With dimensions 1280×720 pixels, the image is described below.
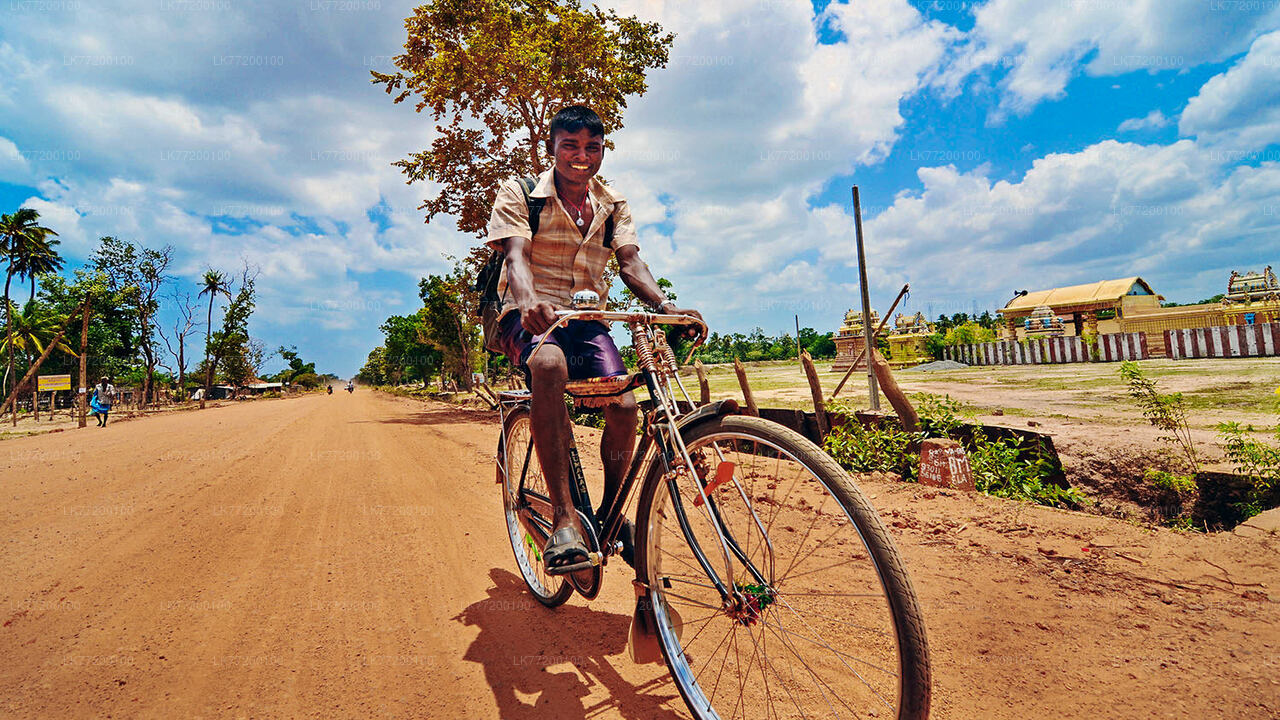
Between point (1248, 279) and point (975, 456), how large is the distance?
36.5 metres

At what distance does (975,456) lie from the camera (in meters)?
5.87

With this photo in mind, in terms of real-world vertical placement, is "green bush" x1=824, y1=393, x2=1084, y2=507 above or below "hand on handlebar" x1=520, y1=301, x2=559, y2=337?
below

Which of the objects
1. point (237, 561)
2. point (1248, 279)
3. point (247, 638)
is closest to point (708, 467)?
point (247, 638)

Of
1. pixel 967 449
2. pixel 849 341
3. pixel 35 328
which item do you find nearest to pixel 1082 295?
pixel 849 341

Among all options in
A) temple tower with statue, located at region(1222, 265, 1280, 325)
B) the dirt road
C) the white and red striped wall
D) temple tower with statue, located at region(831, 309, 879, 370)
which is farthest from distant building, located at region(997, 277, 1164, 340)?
the dirt road

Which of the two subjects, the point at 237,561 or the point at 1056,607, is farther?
the point at 237,561

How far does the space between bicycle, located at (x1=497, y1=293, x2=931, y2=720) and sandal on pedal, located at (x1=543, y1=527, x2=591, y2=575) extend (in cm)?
5

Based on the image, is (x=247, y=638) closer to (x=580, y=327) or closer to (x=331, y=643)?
(x=331, y=643)

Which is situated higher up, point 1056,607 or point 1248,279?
point 1248,279

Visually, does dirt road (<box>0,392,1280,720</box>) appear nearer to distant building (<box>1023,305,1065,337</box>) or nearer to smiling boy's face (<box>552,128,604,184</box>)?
smiling boy's face (<box>552,128,604,184</box>)

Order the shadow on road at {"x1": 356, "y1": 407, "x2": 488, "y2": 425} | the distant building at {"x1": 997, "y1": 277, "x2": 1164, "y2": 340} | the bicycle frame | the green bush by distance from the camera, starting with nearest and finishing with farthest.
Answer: the bicycle frame < the green bush < the shadow on road at {"x1": 356, "y1": 407, "x2": 488, "y2": 425} < the distant building at {"x1": 997, "y1": 277, "x2": 1164, "y2": 340}

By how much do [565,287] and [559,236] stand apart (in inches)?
10.1

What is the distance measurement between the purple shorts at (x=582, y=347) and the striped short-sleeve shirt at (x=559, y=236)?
146 mm

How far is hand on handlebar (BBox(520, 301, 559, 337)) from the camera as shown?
6.66 ft
